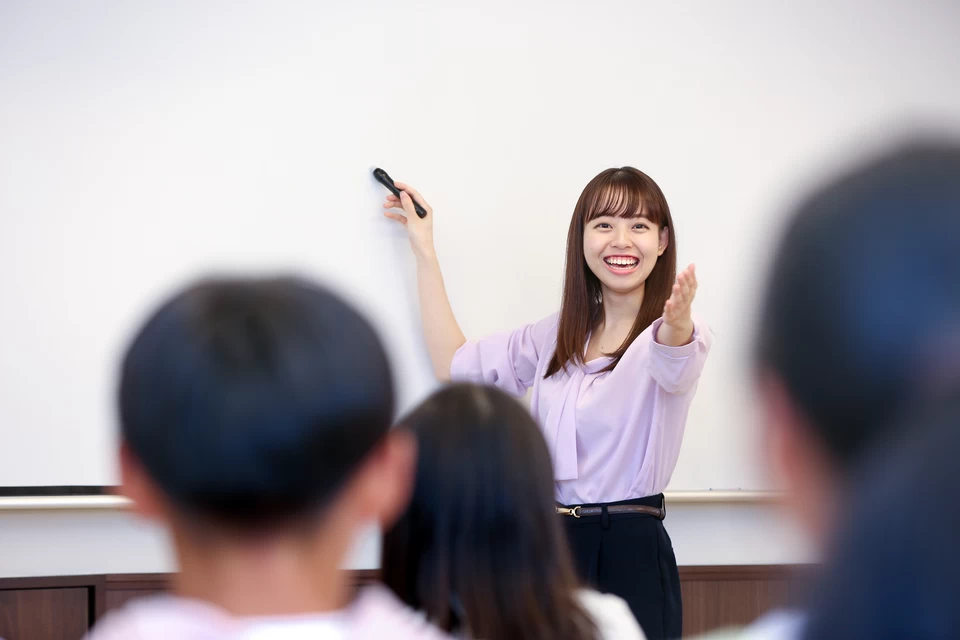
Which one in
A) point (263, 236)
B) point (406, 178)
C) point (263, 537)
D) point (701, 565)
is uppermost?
point (406, 178)

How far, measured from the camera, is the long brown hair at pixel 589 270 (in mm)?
2223

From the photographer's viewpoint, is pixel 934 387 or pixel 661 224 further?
pixel 661 224

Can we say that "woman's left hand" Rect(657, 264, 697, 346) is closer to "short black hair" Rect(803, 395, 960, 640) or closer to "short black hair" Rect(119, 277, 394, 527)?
"short black hair" Rect(119, 277, 394, 527)

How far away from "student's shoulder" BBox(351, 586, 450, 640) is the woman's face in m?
1.64

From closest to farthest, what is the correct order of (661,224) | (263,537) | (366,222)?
(263,537) → (661,224) → (366,222)

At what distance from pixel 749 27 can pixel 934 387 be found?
256 cm

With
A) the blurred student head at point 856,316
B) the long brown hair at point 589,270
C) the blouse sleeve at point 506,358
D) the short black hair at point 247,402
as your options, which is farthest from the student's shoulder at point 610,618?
the blouse sleeve at point 506,358

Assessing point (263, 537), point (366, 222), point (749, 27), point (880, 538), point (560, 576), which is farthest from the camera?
point (749, 27)

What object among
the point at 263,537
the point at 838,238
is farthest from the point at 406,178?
the point at 838,238

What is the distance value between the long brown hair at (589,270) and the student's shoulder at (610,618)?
116 cm

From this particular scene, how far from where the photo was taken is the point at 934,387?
359 mm

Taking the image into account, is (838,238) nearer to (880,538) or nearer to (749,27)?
(880,538)

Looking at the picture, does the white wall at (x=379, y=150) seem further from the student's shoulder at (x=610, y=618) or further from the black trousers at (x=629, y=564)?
the student's shoulder at (x=610, y=618)

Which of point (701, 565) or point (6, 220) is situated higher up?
point (6, 220)
